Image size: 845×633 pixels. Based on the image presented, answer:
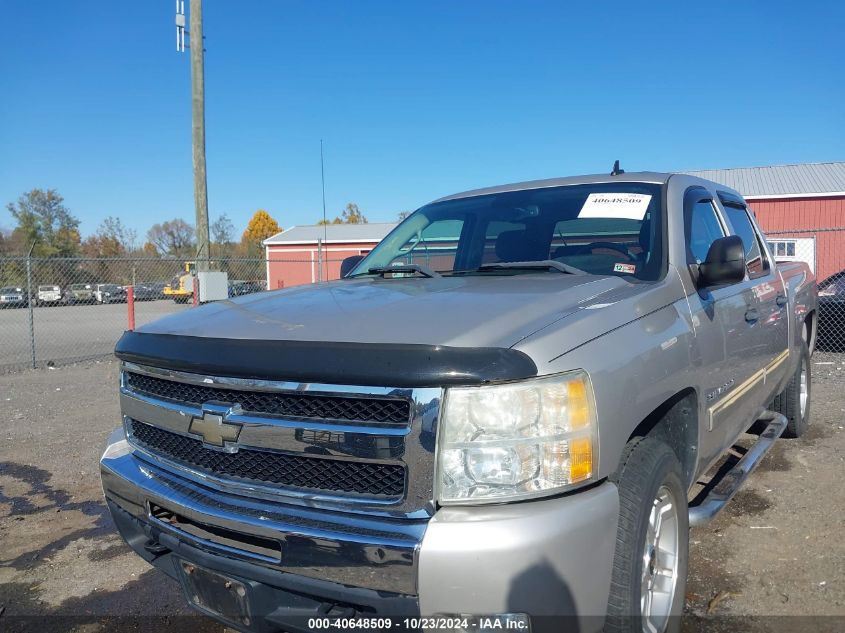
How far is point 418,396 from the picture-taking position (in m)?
1.81

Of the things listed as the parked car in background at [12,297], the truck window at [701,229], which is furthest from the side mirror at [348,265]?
the parked car in background at [12,297]

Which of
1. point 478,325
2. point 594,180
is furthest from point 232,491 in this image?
point 594,180

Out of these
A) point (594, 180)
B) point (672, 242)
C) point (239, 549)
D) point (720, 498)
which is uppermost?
point (594, 180)

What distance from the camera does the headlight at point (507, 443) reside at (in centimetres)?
180

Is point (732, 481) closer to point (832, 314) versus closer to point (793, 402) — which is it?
point (793, 402)

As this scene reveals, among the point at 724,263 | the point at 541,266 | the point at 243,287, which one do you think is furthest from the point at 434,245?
the point at 243,287

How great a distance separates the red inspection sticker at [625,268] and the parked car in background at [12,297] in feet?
70.7

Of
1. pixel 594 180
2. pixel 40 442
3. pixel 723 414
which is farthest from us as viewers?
pixel 40 442

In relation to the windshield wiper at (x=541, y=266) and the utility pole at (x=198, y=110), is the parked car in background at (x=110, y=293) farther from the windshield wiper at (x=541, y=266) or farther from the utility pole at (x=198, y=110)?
the windshield wiper at (x=541, y=266)

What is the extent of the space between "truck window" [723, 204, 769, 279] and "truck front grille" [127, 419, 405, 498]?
2734 mm

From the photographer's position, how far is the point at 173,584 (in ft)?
10.8

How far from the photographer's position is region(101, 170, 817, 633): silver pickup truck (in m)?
1.77

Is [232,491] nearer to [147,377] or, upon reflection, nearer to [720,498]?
[147,377]

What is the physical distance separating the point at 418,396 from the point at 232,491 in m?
0.77
